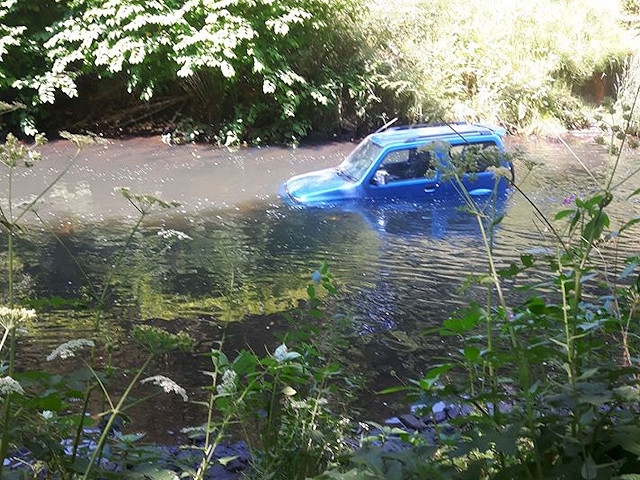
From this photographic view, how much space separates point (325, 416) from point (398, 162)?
25.8ft

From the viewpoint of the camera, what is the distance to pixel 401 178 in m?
10.8

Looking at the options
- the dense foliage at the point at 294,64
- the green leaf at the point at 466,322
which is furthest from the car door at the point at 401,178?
the green leaf at the point at 466,322

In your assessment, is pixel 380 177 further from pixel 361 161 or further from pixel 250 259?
pixel 250 259

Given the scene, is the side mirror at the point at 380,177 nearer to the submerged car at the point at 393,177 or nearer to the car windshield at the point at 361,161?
the submerged car at the point at 393,177

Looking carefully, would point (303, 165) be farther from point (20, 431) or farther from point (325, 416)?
point (20, 431)

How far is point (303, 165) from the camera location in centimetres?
1409

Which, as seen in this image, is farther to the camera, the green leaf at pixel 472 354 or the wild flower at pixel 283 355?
the wild flower at pixel 283 355

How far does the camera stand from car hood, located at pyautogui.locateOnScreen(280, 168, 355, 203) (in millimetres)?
10594

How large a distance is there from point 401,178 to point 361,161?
0.65 m

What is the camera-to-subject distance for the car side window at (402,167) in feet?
35.1

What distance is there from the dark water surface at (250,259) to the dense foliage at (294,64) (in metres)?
3.13

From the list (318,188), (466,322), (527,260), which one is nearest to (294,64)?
(318,188)

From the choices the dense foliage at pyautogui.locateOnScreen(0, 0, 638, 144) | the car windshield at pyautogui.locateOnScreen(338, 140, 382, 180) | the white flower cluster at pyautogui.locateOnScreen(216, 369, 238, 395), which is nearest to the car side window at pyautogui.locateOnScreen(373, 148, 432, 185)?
the car windshield at pyautogui.locateOnScreen(338, 140, 382, 180)

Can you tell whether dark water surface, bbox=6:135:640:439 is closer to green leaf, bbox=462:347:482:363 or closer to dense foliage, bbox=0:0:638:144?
green leaf, bbox=462:347:482:363
